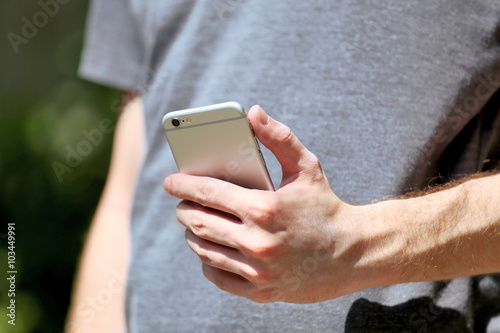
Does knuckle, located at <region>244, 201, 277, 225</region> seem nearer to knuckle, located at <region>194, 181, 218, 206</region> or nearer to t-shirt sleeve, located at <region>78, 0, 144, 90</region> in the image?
knuckle, located at <region>194, 181, 218, 206</region>

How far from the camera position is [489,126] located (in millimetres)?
894

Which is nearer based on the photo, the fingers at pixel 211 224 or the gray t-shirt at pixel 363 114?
the fingers at pixel 211 224

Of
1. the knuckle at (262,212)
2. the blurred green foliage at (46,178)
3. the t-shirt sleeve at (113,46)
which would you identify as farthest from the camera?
the blurred green foliage at (46,178)

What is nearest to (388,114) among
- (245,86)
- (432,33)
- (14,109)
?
(432,33)

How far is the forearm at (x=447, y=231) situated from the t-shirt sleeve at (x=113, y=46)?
0.85 meters

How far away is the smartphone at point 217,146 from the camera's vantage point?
0.69 metres

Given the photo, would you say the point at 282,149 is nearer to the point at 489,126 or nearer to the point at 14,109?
the point at 489,126

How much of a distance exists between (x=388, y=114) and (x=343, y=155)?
11cm

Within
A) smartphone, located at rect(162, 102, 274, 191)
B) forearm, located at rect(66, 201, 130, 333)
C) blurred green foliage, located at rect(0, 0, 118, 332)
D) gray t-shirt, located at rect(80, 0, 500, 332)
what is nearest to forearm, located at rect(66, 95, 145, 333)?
forearm, located at rect(66, 201, 130, 333)

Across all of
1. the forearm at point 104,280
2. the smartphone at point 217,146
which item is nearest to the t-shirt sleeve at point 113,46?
the forearm at point 104,280

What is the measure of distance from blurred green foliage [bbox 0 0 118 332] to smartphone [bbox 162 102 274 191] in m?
1.80

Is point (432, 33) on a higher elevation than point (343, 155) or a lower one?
higher

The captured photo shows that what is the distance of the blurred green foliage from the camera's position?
2.37m

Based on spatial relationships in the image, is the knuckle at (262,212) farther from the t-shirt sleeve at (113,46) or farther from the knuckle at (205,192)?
the t-shirt sleeve at (113,46)
